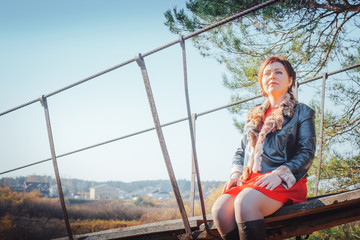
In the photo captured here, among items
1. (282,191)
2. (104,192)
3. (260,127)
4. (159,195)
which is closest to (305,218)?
(282,191)

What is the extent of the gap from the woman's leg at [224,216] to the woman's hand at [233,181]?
6.8 inches

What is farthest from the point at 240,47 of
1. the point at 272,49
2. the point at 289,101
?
the point at 289,101

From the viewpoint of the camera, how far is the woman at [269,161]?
44.1 inches

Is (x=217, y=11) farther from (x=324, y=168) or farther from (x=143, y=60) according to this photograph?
(x=143, y=60)

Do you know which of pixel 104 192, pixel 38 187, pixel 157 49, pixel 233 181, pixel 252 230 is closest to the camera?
pixel 252 230

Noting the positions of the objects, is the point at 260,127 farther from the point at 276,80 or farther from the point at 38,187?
the point at 38,187

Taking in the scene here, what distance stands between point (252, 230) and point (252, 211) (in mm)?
66

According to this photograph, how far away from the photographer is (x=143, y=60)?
1.34m

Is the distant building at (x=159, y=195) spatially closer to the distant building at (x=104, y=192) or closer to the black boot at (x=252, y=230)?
the distant building at (x=104, y=192)

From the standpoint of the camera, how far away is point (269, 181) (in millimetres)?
1188

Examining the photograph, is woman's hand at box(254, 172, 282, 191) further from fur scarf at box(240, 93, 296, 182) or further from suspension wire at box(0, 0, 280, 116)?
suspension wire at box(0, 0, 280, 116)

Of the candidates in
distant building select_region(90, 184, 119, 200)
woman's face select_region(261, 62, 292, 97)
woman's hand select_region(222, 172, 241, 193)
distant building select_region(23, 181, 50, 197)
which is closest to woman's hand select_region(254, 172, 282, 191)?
woman's hand select_region(222, 172, 241, 193)

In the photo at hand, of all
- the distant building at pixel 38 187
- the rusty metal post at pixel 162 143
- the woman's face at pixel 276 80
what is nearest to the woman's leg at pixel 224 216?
A: the rusty metal post at pixel 162 143

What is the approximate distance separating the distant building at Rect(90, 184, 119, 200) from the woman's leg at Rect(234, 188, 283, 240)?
10.3 m
